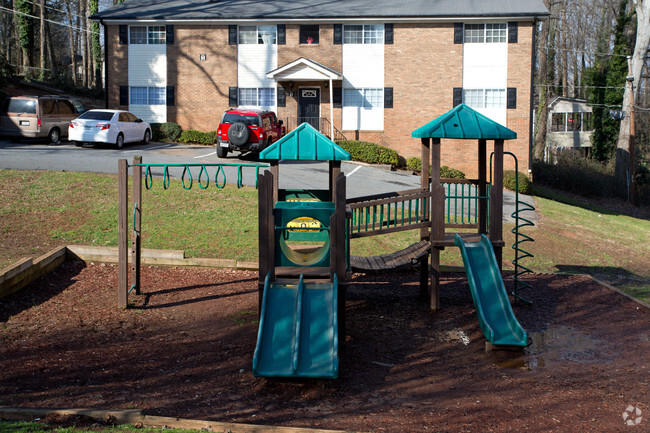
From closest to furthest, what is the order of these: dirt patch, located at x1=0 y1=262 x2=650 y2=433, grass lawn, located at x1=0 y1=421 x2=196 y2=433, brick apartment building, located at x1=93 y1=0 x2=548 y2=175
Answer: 1. grass lawn, located at x1=0 y1=421 x2=196 y2=433
2. dirt patch, located at x1=0 y1=262 x2=650 y2=433
3. brick apartment building, located at x1=93 y1=0 x2=548 y2=175

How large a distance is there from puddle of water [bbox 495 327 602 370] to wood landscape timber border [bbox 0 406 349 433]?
3351 millimetres

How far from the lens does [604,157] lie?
4575 cm

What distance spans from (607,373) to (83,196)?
12.4m

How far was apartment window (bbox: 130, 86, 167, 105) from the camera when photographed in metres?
33.2

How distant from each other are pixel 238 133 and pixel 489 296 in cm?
1511

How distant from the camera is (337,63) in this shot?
32.3m

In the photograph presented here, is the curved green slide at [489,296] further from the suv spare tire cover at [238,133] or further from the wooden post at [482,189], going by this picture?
the suv spare tire cover at [238,133]

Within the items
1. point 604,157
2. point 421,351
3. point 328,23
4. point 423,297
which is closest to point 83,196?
point 423,297

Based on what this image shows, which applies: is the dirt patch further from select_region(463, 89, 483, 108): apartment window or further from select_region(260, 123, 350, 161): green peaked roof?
select_region(463, 89, 483, 108): apartment window

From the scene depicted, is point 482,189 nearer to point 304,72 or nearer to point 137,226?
point 137,226

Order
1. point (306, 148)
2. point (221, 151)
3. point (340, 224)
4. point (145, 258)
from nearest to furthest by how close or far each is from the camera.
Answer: point (340, 224) < point (306, 148) < point (145, 258) < point (221, 151)

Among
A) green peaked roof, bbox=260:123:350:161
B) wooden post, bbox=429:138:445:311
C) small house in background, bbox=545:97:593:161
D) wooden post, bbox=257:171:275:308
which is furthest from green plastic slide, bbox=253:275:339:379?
small house in background, bbox=545:97:593:161

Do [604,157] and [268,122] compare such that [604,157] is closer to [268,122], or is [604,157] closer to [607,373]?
[268,122]

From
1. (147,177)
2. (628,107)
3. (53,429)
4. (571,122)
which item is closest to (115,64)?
(147,177)
